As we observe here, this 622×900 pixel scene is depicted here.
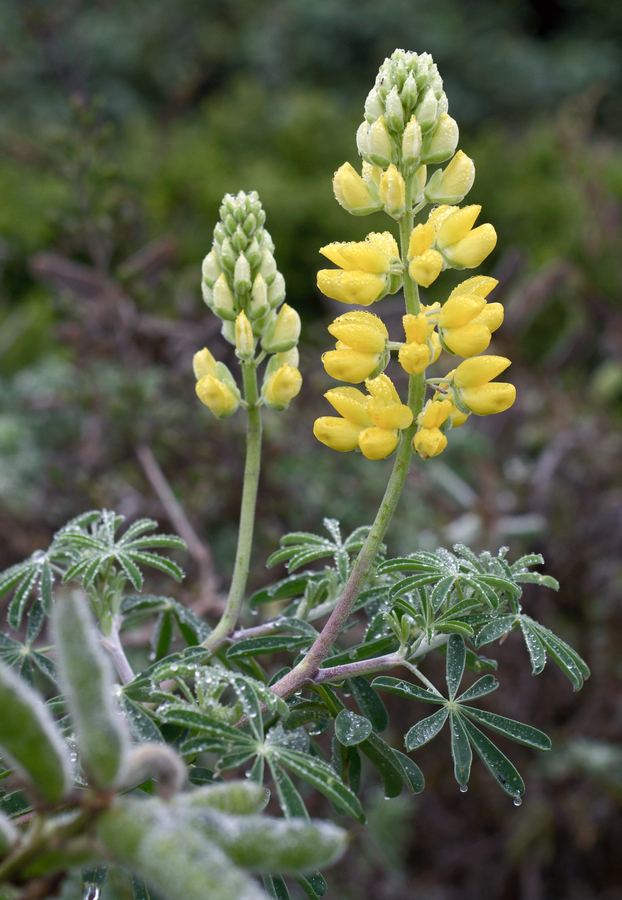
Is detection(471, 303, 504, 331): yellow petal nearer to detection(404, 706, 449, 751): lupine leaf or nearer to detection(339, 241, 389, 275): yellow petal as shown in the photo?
detection(339, 241, 389, 275): yellow petal

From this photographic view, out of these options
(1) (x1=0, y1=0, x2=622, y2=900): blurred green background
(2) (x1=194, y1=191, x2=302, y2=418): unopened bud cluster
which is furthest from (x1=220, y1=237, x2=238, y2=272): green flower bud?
(1) (x1=0, y1=0, x2=622, y2=900): blurred green background

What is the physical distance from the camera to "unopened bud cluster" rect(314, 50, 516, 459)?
56cm

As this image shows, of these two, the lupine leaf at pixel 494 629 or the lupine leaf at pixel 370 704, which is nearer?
the lupine leaf at pixel 494 629

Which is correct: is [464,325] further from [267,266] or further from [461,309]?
[267,266]

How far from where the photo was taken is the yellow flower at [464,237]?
0.59 meters

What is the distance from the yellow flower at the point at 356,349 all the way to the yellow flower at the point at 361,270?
2cm

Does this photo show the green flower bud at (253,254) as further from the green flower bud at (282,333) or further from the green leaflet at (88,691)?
the green leaflet at (88,691)

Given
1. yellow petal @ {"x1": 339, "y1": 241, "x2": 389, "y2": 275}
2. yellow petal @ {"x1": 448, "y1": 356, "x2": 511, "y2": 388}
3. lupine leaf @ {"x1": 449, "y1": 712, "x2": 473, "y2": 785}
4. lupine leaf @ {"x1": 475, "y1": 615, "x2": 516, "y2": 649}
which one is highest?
yellow petal @ {"x1": 339, "y1": 241, "x2": 389, "y2": 275}

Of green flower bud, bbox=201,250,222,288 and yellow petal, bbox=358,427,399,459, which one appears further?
green flower bud, bbox=201,250,222,288

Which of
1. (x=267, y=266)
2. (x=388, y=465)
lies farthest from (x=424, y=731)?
(x=388, y=465)

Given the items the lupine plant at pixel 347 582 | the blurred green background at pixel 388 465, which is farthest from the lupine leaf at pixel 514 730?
the blurred green background at pixel 388 465

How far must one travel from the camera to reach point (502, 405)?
23.1 inches

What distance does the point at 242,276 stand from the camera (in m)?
0.67

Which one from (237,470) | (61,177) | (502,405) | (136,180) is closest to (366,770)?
(237,470)
